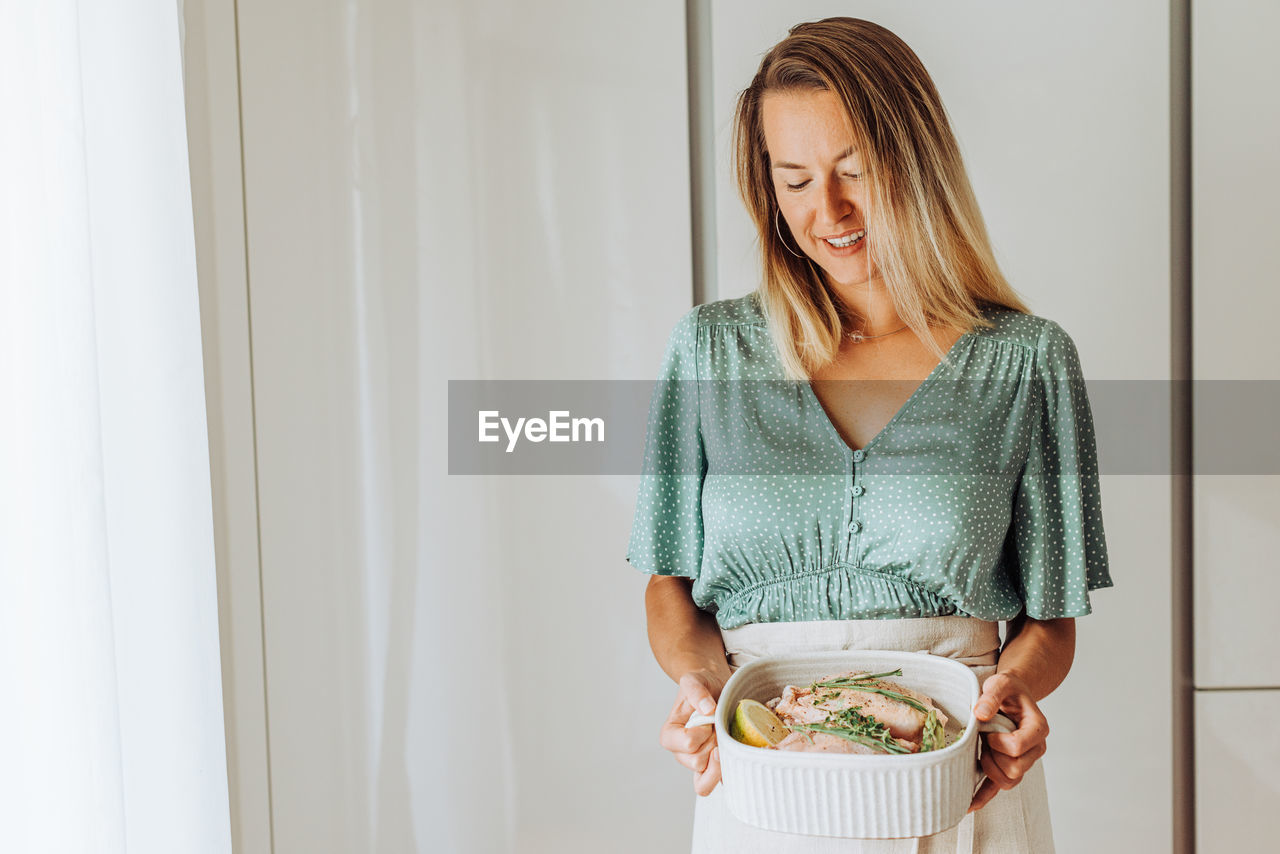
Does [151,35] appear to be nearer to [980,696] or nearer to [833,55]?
[833,55]

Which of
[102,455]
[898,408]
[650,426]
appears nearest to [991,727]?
[898,408]

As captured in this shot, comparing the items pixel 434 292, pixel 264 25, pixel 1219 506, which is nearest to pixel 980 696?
pixel 1219 506

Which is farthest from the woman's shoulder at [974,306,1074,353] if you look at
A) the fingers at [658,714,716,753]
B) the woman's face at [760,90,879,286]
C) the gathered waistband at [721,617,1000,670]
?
the fingers at [658,714,716,753]

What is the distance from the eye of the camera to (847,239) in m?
1.01

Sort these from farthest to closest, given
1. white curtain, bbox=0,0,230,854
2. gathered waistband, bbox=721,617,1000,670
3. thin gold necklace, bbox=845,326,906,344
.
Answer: thin gold necklace, bbox=845,326,906,344
gathered waistband, bbox=721,617,1000,670
white curtain, bbox=0,0,230,854

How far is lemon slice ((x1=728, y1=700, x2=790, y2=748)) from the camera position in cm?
73

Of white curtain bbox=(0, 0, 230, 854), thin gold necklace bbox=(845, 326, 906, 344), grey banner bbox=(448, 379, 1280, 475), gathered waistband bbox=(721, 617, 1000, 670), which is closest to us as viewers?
white curtain bbox=(0, 0, 230, 854)

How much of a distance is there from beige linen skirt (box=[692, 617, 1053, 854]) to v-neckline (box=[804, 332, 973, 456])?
6.5 inches

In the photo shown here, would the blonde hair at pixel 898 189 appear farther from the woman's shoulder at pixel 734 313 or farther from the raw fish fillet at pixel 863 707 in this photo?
the raw fish fillet at pixel 863 707

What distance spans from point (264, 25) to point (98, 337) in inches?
22.8

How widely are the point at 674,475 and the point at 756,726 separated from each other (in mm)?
369

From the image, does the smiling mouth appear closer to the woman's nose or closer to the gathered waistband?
the woman's nose

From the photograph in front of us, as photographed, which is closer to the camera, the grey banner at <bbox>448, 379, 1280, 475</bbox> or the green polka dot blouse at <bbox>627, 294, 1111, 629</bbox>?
the green polka dot blouse at <bbox>627, 294, 1111, 629</bbox>

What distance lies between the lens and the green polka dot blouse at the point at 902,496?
929 mm
